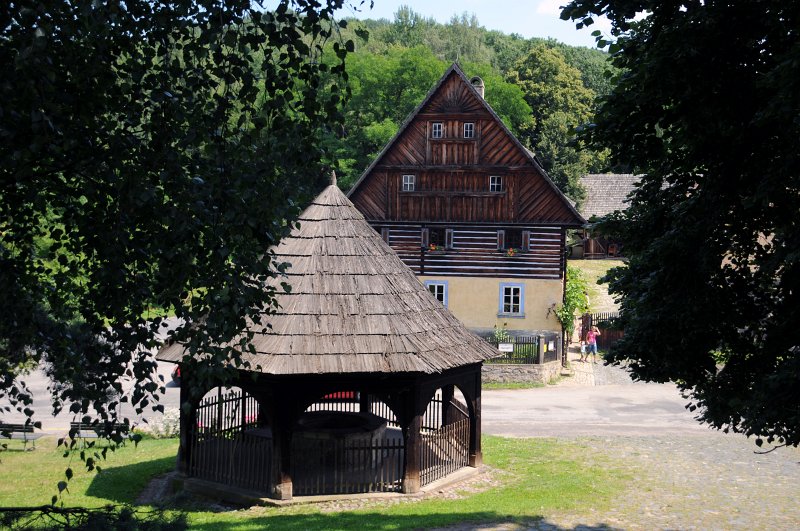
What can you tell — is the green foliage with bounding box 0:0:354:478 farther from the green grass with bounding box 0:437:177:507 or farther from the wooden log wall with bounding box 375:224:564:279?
the wooden log wall with bounding box 375:224:564:279

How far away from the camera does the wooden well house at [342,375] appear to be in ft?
48.3

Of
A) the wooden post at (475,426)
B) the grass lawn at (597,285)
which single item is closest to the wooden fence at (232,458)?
the wooden post at (475,426)

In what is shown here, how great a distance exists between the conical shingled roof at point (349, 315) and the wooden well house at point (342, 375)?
0.03 m

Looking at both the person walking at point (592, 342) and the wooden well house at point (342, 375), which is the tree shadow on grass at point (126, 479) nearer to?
the wooden well house at point (342, 375)

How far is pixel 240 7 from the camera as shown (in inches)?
277

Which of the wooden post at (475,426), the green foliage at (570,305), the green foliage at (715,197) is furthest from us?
the green foliage at (570,305)

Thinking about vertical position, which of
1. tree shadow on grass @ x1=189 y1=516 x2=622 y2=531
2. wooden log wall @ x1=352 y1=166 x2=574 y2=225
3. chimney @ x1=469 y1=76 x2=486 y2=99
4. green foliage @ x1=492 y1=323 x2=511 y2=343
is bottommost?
tree shadow on grass @ x1=189 y1=516 x2=622 y2=531

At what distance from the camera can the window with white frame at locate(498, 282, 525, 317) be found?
1457 inches

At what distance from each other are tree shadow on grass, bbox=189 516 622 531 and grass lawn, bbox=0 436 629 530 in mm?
15

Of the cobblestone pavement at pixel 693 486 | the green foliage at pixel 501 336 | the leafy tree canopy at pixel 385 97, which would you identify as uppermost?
the leafy tree canopy at pixel 385 97

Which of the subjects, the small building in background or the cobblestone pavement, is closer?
the cobblestone pavement

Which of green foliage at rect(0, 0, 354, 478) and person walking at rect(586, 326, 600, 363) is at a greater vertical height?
green foliage at rect(0, 0, 354, 478)

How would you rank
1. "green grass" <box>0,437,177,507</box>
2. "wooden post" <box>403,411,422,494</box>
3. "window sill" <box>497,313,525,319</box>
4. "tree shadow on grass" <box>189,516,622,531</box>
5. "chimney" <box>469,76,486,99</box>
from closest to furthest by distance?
"tree shadow on grass" <box>189,516,622,531</box>, "wooden post" <box>403,411,422,494</box>, "green grass" <box>0,437,177,507</box>, "window sill" <box>497,313,525,319</box>, "chimney" <box>469,76,486,99</box>

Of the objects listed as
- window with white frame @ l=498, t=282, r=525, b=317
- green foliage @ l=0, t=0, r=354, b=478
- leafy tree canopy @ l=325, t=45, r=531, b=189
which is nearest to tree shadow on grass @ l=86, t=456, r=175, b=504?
green foliage @ l=0, t=0, r=354, b=478
